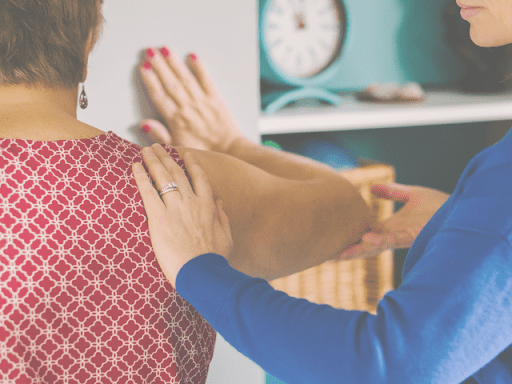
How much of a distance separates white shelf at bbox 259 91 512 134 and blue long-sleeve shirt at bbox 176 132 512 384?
2.22ft

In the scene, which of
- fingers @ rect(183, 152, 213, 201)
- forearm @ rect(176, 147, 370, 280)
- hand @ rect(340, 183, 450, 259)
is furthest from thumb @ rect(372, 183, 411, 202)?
fingers @ rect(183, 152, 213, 201)

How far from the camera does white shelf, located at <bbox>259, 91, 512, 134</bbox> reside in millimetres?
1194

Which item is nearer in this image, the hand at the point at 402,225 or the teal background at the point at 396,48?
the hand at the point at 402,225

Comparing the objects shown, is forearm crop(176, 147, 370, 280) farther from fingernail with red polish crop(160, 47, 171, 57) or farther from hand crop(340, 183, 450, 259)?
fingernail with red polish crop(160, 47, 171, 57)

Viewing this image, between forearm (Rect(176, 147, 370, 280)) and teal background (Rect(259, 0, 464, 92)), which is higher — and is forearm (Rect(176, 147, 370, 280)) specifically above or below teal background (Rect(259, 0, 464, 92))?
below

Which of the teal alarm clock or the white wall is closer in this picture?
the white wall

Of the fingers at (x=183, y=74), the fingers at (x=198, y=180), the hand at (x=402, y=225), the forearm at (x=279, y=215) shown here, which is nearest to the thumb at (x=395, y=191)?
the hand at (x=402, y=225)

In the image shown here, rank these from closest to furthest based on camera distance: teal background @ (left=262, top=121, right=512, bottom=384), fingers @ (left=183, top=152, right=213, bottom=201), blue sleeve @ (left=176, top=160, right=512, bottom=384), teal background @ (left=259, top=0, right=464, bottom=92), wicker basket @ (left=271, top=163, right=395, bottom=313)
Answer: blue sleeve @ (left=176, top=160, right=512, bottom=384)
fingers @ (left=183, top=152, right=213, bottom=201)
wicker basket @ (left=271, top=163, right=395, bottom=313)
teal background @ (left=259, top=0, right=464, bottom=92)
teal background @ (left=262, top=121, right=512, bottom=384)

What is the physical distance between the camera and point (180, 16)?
3.08 ft

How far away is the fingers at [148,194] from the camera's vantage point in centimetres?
62

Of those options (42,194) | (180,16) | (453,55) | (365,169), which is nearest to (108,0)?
(180,16)

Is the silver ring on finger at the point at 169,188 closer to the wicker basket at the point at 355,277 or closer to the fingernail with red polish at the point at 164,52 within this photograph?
the fingernail with red polish at the point at 164,52

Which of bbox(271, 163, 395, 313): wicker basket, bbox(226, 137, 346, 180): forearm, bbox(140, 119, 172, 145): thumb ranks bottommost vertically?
bbox(271, 163, 395, 313): wicker basket

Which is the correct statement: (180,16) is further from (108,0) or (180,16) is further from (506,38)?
(506,38)
